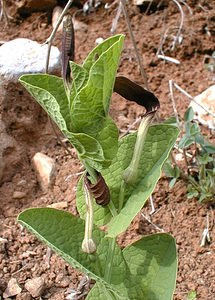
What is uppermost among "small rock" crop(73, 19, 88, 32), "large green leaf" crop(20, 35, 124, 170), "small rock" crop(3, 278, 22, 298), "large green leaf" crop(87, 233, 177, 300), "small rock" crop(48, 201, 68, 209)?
"large green leaf" crop(20, 35, 124, 170)

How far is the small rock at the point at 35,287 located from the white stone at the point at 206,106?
2.16 ft

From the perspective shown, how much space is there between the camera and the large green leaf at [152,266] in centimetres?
127

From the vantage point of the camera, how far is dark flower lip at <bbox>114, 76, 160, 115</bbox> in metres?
1.18

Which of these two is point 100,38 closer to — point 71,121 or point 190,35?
point 190,35

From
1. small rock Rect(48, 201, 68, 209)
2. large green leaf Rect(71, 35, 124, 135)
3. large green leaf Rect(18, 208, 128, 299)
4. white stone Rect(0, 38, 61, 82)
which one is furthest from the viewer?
white stone Rect(0, 38, 61, 82)

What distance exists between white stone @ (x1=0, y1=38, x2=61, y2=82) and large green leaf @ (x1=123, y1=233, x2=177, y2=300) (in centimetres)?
71

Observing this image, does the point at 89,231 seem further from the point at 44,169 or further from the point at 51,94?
the point at 44,169

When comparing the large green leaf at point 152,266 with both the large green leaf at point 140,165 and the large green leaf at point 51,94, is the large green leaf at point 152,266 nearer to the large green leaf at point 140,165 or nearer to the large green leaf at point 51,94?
the large green leaf at point 140,165

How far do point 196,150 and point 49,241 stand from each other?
667 mm

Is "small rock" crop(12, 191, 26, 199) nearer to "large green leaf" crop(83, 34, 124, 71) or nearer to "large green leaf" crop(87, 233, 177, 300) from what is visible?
"large green leaf" crop(87, 233, 177, 300)

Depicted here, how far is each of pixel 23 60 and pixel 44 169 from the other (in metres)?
0.30

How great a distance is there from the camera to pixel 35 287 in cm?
152

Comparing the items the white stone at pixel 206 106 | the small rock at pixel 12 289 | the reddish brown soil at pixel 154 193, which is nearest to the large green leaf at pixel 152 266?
the reddish brown soil at pixel 154 193

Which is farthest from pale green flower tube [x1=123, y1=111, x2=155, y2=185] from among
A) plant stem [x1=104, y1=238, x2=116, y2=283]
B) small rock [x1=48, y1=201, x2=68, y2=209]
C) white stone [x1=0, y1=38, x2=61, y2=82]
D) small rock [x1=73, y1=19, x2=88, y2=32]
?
small rock [x1=73, y1=19, x2=88, y2=32]
